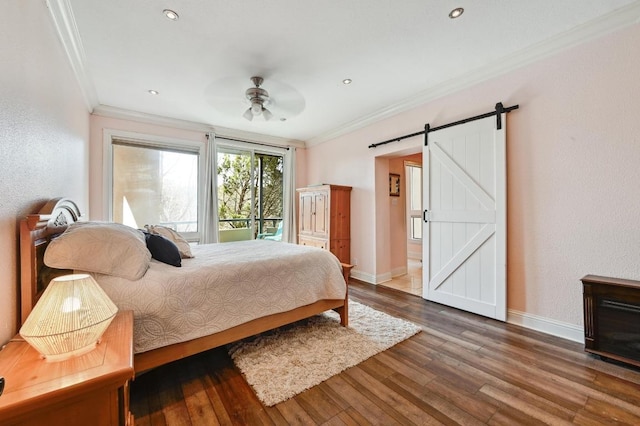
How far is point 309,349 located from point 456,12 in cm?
294

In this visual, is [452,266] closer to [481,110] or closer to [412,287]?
[412,287]

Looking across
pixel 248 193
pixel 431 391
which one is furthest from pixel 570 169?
pixel 248 193

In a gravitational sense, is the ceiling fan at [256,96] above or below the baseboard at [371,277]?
above

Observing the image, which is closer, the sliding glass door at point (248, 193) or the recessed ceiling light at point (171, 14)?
the recessed ceiling light at point (171, 14)

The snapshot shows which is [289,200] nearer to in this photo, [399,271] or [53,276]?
[399,271]

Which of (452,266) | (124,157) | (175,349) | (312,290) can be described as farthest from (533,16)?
(124,157)

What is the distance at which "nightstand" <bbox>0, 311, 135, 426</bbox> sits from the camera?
30.9 inches

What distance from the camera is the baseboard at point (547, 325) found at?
7.68 ft

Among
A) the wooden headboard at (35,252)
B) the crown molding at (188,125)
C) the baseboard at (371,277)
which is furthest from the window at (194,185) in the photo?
the wooden headboard at (35,252)

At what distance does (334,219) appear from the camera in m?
4.50

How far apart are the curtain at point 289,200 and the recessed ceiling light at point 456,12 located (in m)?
3.87

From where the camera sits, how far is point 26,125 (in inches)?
54.8

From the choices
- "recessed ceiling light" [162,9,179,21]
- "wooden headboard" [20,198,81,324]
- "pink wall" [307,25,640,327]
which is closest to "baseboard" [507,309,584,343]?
"pink wall" [307,25,640,327]

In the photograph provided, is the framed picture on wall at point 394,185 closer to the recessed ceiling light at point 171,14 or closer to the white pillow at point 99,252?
the recessed ceiling light at point 171,14
